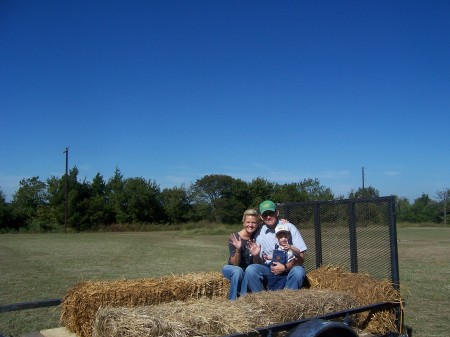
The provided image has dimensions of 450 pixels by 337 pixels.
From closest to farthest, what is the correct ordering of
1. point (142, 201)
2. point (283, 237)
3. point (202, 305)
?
point (202, 305) → point (283, 237) → point (142, 201)

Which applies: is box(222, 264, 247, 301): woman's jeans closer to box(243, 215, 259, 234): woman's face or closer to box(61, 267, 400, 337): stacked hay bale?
box(61, 267, 400, 337): stacked hay bale

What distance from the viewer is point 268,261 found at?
5.09 metres

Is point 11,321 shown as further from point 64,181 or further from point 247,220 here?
point 64,181

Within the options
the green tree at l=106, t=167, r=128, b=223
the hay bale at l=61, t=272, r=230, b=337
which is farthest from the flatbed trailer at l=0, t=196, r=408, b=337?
the green tree at l=106, t=167, r=128, b=223

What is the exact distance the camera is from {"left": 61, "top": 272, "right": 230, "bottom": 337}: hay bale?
398 centimetres

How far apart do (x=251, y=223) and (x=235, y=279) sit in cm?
72

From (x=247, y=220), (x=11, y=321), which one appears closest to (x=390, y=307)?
(x=247, y=220)

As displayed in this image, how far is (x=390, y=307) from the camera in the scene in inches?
169

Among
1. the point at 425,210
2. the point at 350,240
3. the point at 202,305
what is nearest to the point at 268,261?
the point at 350,240

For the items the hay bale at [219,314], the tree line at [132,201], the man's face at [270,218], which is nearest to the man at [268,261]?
the man's face at [270,218]

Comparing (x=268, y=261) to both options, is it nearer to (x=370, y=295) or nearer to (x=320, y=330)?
(x=370, y=295)

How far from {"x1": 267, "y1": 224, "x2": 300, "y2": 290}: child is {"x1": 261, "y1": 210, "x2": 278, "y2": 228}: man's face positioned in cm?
17

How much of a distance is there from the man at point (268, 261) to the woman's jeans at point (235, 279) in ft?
0.17

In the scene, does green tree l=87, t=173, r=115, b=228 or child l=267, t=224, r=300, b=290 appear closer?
child l=267, t=224, r=300, b=290
